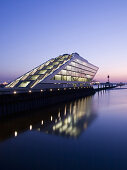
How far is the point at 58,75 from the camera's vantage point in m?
56.9

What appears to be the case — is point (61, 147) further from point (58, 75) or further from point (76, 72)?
point (76, 72)

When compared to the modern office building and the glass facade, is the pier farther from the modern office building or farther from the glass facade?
the glass facade

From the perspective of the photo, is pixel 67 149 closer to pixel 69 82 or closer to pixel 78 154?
pixel 78 154

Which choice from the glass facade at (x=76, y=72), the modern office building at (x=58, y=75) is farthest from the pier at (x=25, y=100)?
the glass facade at (x=76, y=72)

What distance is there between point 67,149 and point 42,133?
5692 mm

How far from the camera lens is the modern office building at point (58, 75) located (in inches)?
1969

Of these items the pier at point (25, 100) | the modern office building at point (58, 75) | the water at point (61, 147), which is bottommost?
the water at point (61, 147)

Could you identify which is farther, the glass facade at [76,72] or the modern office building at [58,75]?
the glass facade at [76,72]

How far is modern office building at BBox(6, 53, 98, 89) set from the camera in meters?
50.0

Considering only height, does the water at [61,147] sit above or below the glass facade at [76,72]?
below

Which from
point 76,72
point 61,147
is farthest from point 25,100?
point 76,72

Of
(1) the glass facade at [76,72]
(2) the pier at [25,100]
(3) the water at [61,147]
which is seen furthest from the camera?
(1) the glass facade at [76,72]

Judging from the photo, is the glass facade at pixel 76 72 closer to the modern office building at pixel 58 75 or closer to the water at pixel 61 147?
the modern office building at pixel 58 75

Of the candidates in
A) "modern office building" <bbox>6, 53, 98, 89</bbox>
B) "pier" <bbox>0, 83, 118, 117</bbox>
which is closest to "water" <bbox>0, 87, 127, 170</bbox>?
"pier" <bbox>0, 83, 118, 117</bbox>
